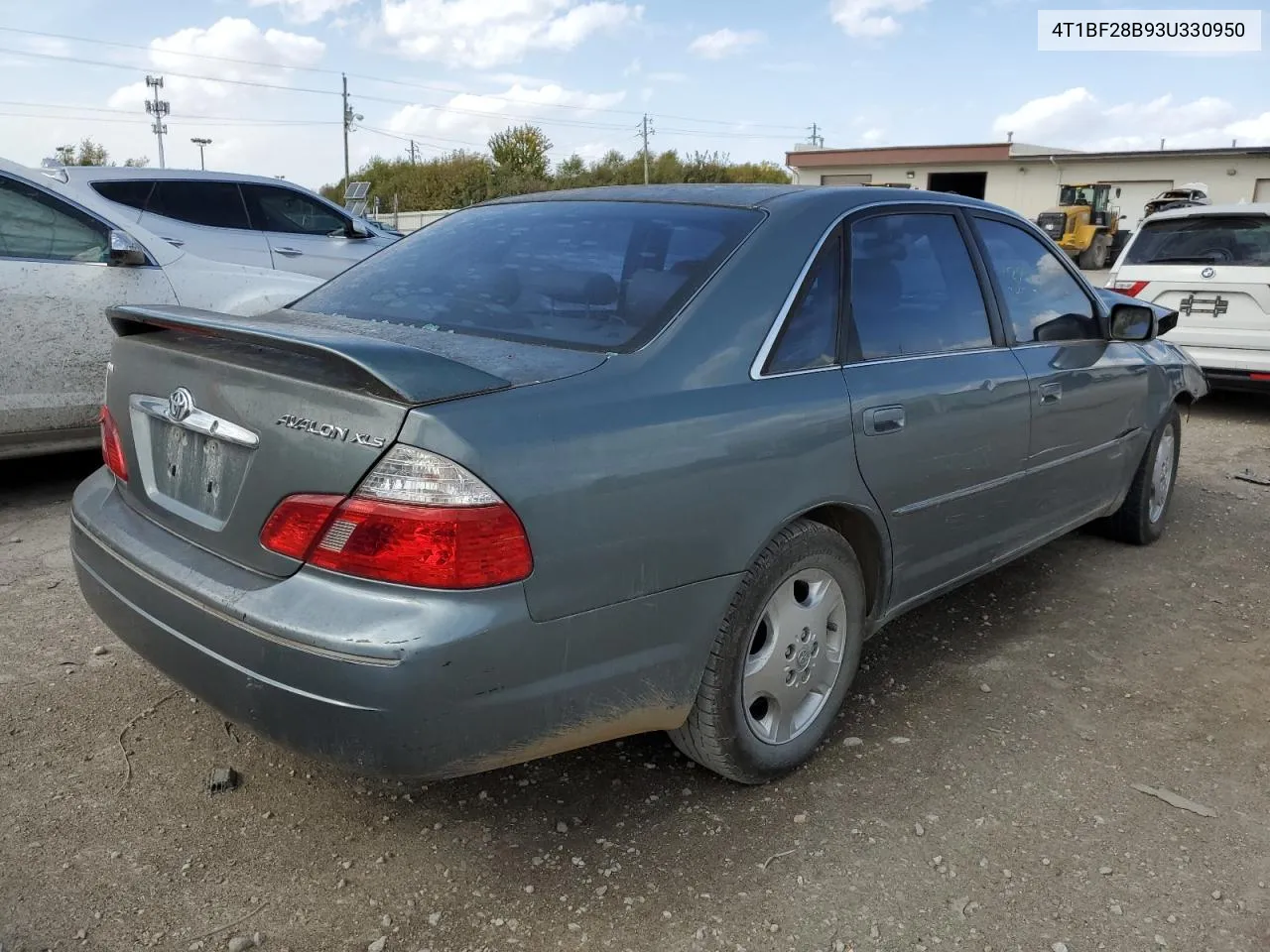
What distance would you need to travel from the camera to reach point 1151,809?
8.87 feet

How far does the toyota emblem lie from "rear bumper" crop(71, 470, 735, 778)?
285mm

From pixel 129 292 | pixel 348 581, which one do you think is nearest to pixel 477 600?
pixel 348 581

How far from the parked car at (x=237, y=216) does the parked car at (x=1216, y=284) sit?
6.17 metres

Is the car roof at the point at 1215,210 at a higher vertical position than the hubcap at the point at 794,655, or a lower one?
higher

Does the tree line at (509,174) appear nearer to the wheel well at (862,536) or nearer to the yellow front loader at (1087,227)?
the yellow front loader at (1087,227)

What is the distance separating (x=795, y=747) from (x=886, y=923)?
0.61m

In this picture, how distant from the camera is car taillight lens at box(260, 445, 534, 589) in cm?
194

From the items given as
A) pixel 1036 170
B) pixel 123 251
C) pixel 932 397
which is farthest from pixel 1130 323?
pixel 1036 170

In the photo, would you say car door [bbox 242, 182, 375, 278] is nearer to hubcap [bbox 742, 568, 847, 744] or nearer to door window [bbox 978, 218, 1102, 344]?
door window [bbox 978, 218, 1102, 344]

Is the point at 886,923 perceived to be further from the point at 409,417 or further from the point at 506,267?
the point at 506,267

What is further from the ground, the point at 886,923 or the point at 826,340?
the point at 826,340

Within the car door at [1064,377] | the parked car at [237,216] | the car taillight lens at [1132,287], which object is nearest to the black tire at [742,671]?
the car door at [1064,377]

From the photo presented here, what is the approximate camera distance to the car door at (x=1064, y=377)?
3609 mm

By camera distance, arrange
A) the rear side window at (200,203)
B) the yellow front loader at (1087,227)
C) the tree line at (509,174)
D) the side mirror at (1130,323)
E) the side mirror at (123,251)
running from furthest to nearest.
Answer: the tree line at (509,174) < the yellow front loader at (1087,227) < the rear side window at (200,203) < the side mirror at (123,251) < the side mirror at (1130,323)
